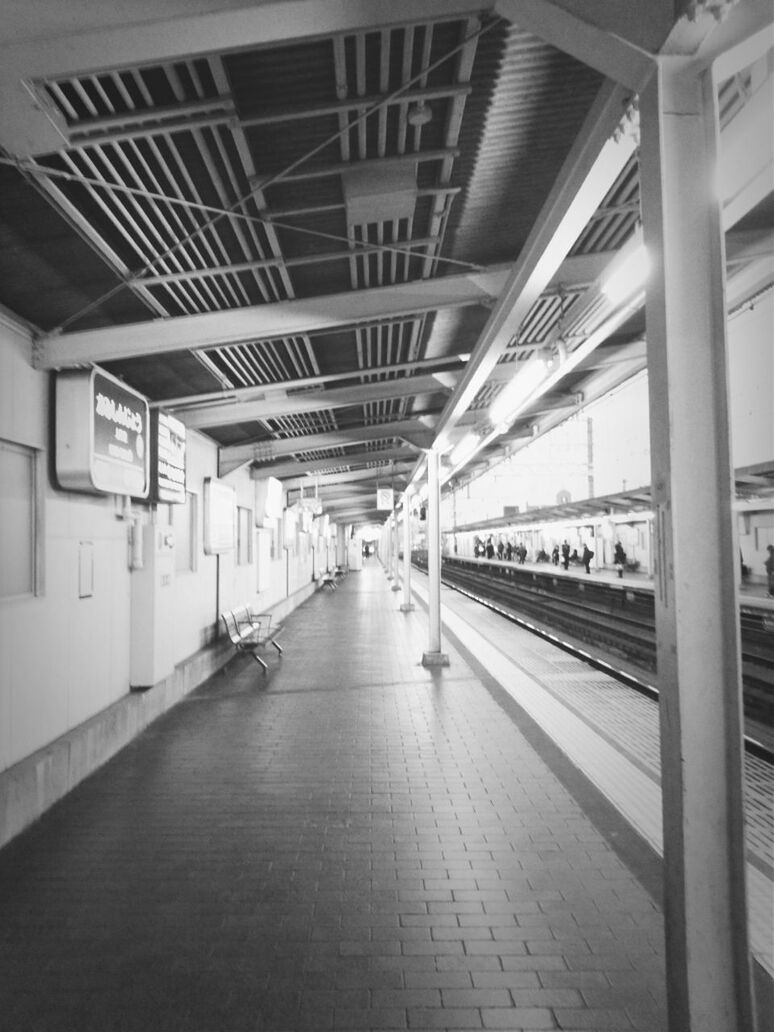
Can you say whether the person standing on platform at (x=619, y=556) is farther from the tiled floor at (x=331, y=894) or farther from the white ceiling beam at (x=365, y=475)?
the tiled floor at (x=331, y=894)

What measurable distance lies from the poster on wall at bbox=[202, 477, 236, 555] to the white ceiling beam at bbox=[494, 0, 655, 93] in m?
7.26

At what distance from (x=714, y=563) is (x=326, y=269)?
11.9 ft

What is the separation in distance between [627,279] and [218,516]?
21.5 feet

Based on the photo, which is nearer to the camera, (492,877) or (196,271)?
(492,877)

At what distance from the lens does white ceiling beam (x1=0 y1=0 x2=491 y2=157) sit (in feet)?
7.41

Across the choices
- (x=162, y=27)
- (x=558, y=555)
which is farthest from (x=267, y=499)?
(x=558, y=555)

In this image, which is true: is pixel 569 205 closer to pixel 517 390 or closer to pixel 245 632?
pixel 517 390

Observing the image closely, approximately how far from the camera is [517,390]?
20.7ft

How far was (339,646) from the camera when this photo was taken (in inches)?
444

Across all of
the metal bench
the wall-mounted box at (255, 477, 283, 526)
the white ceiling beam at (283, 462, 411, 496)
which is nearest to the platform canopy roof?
the metal bench

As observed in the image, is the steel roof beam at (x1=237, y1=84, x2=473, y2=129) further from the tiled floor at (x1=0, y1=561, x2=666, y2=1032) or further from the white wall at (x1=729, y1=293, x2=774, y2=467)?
the white wall at (x1=729, y1=293, x2=774, y2=467)

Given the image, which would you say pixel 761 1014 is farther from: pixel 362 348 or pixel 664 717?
pixel 362 348

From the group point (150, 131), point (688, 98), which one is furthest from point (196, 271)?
point (688, 98)

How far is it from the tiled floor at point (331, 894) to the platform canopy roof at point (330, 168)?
340 cm
